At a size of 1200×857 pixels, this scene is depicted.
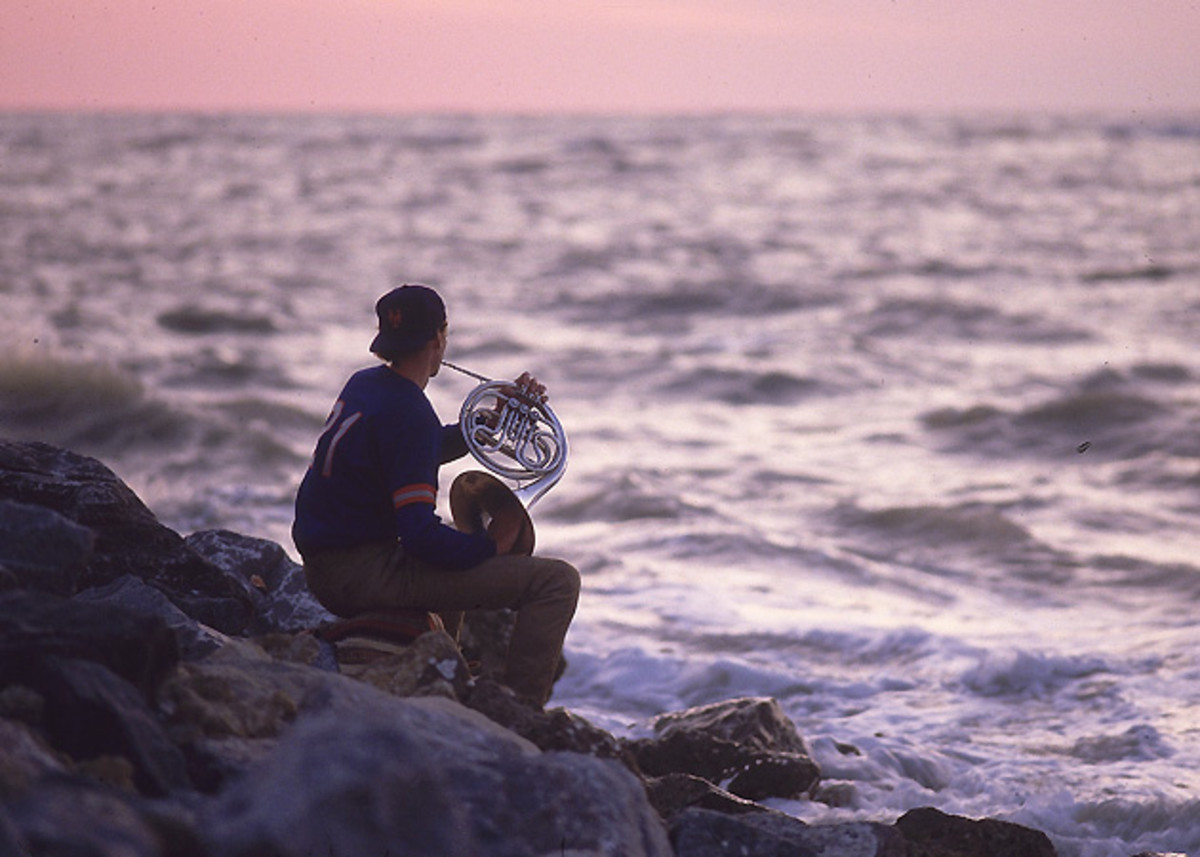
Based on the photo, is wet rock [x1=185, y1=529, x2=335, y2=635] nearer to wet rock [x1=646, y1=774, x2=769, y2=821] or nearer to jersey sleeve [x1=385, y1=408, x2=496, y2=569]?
jersey sleeve [x1=385, y1=408, x2=496, y2=569]

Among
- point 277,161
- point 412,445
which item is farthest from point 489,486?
point 277,161

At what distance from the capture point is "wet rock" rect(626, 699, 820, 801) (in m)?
5.92

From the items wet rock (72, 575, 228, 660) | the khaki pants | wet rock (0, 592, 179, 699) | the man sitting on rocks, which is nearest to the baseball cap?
the man sitting on rocks

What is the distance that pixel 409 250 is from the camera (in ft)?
110

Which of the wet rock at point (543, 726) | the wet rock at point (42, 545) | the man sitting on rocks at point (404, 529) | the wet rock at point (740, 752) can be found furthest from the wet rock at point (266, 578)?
the wet rock at point (740, 752)

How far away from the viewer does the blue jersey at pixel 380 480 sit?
462 centimetres

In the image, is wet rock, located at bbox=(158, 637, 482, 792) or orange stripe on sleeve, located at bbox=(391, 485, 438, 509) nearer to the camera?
wet rock, located at bbox=(158, 637, 482, 792)

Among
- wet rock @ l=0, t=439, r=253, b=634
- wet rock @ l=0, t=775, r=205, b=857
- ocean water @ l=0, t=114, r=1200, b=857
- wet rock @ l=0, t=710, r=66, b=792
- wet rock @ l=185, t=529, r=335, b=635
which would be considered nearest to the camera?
wet rock @ l=0, t=775, r=205, b=857

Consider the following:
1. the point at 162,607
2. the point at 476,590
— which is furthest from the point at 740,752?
the point at 162,607

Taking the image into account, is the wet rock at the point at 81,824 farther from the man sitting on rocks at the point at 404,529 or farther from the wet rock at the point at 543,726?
the man sitting on rocks at the point at 404,529

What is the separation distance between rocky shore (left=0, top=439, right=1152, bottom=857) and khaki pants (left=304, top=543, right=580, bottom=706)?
187 millimetres

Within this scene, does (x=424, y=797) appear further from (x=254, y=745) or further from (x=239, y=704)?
(x=239, y=704)

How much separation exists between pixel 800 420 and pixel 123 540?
1241 cm

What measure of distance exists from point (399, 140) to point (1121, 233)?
2026 inches
